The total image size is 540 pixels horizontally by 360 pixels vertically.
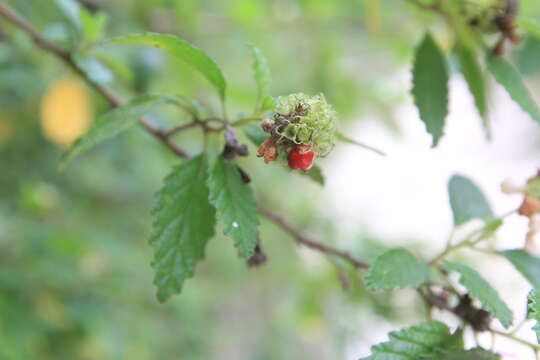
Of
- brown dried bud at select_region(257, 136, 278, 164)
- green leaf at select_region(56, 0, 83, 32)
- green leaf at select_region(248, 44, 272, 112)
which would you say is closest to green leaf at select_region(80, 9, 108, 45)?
green leaf at select_region(56, 0, 83, 32)

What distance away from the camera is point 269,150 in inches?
20.2

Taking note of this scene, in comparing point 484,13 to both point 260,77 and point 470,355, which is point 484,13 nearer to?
point 260,77

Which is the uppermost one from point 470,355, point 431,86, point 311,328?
point 311,328

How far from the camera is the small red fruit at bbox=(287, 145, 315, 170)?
517 millimetres

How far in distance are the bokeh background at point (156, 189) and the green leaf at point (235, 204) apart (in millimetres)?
363

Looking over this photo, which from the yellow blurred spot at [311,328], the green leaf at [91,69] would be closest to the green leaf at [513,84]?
the green leaf at [91,69]

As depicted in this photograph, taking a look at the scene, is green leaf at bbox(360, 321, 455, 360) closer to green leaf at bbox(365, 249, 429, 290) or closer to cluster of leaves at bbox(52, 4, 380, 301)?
green leaf at bbox(365, 249, 429, 290)

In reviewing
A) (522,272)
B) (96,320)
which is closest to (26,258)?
(96,320)

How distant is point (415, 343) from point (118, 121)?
1.31ft

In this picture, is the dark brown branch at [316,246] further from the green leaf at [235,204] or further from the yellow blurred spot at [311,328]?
the yellow blurred spot at [311,328]

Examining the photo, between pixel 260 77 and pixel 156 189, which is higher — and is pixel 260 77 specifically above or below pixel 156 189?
below

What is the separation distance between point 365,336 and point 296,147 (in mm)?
1074

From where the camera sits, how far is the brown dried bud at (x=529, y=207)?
633 mm

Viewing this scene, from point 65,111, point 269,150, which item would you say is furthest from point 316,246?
point 65,111
